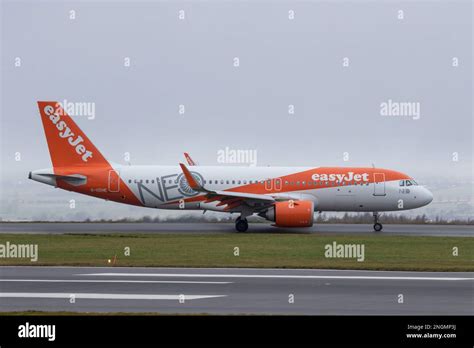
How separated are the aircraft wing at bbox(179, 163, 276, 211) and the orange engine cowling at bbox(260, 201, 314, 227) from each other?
4.18 ft

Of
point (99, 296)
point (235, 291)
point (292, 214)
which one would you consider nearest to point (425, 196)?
point (292, 214)

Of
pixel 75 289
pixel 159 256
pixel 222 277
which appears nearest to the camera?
pixel 75 289

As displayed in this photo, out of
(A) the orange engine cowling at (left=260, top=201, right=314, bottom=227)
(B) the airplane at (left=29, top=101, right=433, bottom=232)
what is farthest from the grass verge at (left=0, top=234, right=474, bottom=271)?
(B) the airplane at (left=29, top=101, right=433, bottom=232)

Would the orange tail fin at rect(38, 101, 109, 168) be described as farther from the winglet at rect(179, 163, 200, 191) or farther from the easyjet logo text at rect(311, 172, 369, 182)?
the easyjet logo text at rect(311, 172, 369, 182)

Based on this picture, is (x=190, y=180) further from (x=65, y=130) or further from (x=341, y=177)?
(x=341, y=177)

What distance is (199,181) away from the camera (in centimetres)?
4412

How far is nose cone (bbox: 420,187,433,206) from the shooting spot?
146 ft

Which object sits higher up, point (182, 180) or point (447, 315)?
point (182, 180)
